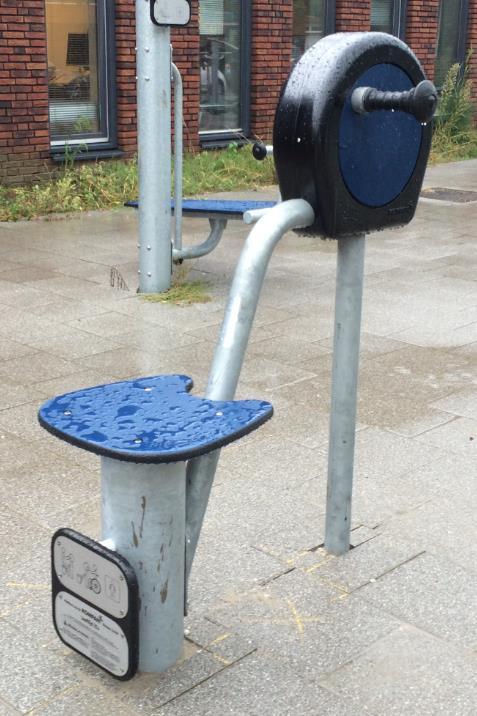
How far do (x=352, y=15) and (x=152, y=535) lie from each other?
1250 centimetres

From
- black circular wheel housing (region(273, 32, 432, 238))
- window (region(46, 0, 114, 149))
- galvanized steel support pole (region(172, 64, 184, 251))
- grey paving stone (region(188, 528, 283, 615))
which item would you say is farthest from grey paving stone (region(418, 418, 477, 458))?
window (region(46, 0, 114, 149))

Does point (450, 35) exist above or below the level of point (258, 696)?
above

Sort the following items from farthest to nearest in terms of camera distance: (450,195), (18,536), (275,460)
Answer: (450,195) → (275,460) → (18,536)

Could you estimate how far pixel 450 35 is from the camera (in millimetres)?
16172

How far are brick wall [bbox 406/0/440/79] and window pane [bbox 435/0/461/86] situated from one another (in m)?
0.38

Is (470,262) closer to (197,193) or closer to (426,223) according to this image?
(426,223)

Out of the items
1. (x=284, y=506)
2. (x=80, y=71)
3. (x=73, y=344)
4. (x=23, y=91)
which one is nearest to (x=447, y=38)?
(x=80, y=71)

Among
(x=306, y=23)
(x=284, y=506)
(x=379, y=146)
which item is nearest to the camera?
(x=379, y=146)

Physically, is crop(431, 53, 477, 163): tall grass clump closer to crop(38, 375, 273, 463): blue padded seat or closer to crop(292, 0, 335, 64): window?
crop(292, 0, 335, 64): window

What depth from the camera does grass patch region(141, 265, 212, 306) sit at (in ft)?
21.7

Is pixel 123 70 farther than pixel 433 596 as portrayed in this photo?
Yes

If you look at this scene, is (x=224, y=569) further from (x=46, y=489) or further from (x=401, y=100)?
(x=401, y=100)

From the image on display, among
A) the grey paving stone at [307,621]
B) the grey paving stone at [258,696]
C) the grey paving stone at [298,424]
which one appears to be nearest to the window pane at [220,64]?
the grey paving stone at [298,424]

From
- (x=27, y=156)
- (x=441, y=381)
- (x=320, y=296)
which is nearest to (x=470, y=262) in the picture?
(x=320, y=296)
